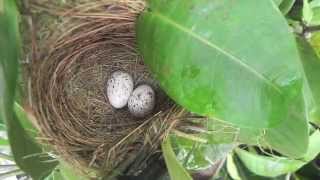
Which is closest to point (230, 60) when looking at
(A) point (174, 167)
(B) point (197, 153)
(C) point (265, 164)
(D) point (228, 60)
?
(D) point (228, 60)

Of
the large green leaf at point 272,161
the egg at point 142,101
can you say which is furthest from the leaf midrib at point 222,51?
the large green leaf at point 272,161

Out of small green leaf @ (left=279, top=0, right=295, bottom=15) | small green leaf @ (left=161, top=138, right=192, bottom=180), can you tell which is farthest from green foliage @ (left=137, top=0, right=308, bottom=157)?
small green leaf @ (left=279, top=0, right=295, bottom=15)

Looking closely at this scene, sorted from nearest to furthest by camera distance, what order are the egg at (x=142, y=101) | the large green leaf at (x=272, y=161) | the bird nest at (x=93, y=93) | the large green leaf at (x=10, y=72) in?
the large green leaf at (x=10, y=72), the bird nest at (x=93, y=93), the egg at (x=142, y=101), the large green leaf at (x=272, y=161)

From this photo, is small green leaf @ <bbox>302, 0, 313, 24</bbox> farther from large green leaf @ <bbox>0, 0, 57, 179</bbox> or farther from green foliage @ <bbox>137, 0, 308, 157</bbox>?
large green leaf @ <bbox>0, 0, 57, 179</bbox>

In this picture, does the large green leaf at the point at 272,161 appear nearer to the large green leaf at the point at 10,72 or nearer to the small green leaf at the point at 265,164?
the small green leaf at the point at 265,164

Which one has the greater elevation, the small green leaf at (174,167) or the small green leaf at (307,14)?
the small green leaf at (307,14)

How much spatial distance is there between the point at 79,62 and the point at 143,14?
120 millimetres

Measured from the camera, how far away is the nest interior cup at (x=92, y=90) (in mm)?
554

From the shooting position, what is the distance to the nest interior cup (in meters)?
0.55

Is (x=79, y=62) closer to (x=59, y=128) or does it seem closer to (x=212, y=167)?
(x=59, y=128)

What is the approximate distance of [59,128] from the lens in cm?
62

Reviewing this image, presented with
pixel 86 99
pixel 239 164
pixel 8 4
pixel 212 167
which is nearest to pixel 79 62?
pixel 86 99

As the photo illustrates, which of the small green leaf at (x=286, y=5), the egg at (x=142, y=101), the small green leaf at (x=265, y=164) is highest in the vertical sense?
the small green leaf at (x=286, y=5)

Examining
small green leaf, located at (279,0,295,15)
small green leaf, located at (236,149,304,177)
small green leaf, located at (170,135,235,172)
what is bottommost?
small green leaf, located at (236,149,304,177)
